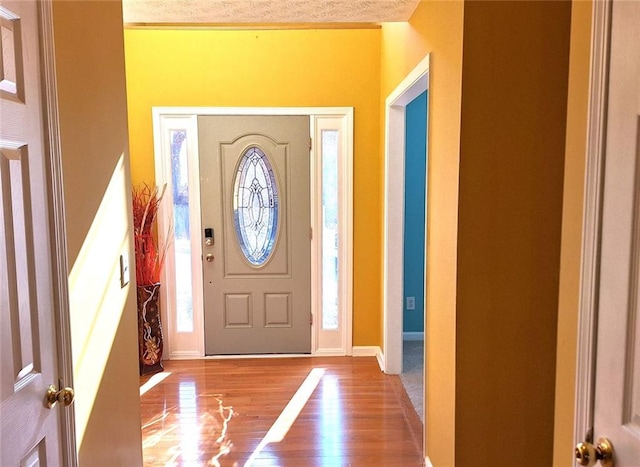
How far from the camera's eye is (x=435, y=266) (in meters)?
2.24

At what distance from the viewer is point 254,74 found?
3.83 meters

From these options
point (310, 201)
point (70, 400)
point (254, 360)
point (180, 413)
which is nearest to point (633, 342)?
point (70, 400)

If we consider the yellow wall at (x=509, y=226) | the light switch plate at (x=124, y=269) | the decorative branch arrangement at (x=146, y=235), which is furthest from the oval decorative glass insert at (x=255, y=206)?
the yellow wall at (x=509, y=226)

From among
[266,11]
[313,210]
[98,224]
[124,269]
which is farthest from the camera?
[313,210]

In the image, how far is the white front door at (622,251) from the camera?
0.97 m

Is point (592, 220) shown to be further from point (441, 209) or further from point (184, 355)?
point (184, 355)

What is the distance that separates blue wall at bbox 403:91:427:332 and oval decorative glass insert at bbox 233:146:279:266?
1.27m

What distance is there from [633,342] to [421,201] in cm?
346

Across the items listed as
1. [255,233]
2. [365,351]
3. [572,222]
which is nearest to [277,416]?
[365,351]

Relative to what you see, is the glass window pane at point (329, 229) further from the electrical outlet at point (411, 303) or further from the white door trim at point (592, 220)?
the white door trim at point (592, 220)

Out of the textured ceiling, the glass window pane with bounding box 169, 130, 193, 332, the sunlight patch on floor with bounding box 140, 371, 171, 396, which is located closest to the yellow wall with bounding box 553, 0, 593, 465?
the textured ceiling

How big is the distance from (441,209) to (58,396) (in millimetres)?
1592

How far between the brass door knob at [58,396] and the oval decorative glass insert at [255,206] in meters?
2.60

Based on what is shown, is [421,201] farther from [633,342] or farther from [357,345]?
[633,342]
